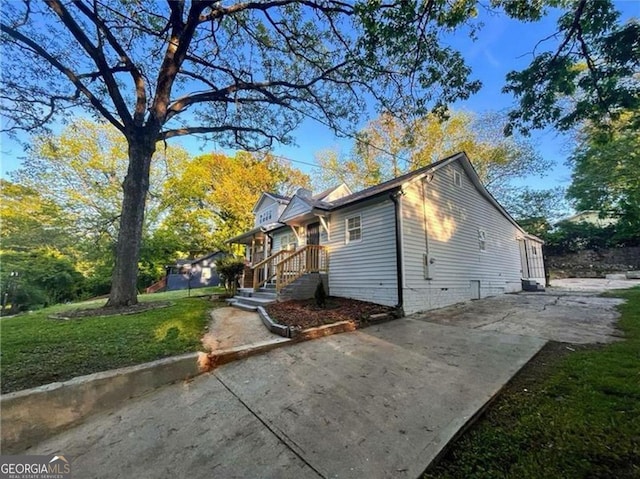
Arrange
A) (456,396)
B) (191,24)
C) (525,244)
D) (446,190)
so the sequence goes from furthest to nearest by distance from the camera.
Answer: (525,244)
(446,190)
(191,24)
(456,396)

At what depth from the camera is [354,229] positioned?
8969 millimetres

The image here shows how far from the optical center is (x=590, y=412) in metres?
2.40

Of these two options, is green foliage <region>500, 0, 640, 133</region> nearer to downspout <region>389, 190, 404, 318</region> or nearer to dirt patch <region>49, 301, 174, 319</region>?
downspout <region>389, 190, 404, 318</region>

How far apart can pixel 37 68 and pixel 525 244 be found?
2168 centimetres

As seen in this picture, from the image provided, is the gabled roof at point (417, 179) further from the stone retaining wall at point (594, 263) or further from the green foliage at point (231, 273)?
the stone retaining wall at point (594, 263)

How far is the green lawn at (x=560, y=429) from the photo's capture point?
6.14 ft

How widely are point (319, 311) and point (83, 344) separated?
4.71 m

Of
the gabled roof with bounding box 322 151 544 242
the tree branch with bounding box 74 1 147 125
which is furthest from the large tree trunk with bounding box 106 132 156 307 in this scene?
the gabled roof with bounding box 322 151 544 242

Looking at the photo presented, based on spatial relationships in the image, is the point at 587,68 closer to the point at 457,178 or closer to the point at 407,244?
the point at 407,244

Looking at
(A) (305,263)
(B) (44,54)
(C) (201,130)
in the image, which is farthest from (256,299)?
(B) (44,54)

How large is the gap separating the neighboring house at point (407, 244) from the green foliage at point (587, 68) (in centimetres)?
334

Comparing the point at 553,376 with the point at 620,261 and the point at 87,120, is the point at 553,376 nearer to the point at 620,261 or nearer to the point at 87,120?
the point at 620,261

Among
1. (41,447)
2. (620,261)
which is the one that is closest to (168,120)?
(41,447)
